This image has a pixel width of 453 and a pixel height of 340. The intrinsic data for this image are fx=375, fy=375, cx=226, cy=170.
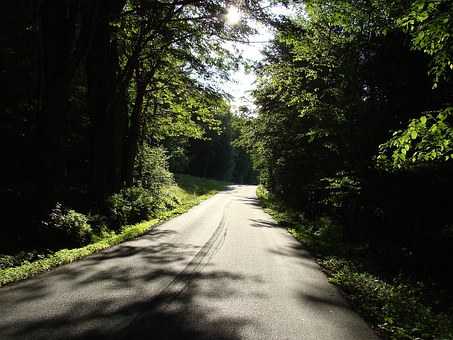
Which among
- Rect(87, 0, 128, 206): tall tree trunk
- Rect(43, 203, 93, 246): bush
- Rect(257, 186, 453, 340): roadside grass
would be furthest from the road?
Rect(87, 0, 128, 206): tall tree trunk

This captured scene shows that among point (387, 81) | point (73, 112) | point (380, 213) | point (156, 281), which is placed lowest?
point (156, 281)

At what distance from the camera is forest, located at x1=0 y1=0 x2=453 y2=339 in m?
8.86

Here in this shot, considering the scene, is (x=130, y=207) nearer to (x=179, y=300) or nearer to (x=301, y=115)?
(x=301, y=115)

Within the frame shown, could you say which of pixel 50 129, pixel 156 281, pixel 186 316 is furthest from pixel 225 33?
pixel 186 316

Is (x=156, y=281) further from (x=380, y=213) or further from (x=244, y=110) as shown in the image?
(x=244, y=110)

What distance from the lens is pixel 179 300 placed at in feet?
21.3

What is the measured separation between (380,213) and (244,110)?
1787cm

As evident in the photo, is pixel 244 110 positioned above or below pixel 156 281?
above

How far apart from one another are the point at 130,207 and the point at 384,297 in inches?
502

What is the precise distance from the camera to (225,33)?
48.6 ft

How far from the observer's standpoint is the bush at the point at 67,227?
36.1ft

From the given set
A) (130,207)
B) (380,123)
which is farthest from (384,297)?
(130,207)

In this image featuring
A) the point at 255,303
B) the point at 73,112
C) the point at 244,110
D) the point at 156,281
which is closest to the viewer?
the point at 255,303

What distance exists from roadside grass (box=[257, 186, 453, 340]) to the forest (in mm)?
84
